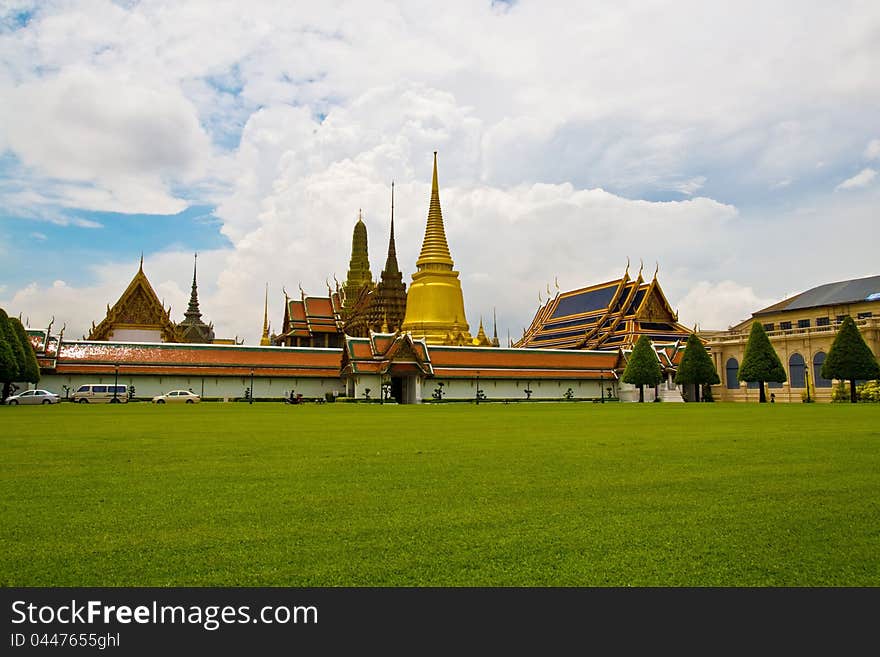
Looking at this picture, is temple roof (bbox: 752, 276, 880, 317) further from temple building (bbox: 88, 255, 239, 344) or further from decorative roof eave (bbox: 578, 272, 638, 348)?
temple building (bbox: 88, 255, 239, 344)

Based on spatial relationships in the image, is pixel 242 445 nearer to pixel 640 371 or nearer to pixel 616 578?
pixel 616 578

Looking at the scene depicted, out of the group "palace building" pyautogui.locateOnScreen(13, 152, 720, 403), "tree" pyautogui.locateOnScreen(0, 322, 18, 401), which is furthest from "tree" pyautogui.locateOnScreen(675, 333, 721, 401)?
"tree" pyautogui.locateOnScreen(0, 322, 18, 401)

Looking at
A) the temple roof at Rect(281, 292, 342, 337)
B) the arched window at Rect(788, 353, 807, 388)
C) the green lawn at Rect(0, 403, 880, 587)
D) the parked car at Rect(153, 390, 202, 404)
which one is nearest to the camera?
the green lawn at Rect(0, 403, 880, 587)

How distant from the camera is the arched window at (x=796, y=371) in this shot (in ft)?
184

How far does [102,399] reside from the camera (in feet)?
146

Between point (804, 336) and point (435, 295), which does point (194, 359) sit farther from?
point (804, 336)

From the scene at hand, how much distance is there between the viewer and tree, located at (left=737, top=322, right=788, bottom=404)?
152ft

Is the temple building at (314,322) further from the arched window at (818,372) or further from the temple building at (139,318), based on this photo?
the arched window at (818,372)

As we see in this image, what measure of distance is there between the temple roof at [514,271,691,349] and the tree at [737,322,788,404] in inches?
610

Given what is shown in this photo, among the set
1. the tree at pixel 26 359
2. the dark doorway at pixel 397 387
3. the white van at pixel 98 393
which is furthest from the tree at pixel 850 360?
the tree at pixel 26 359

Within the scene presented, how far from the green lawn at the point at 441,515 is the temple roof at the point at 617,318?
2079 inches

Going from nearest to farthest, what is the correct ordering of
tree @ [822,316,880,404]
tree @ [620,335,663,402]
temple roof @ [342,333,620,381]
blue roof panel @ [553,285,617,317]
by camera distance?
tree @ [822,316,880,404] → tree @ [620,335,663,402] → temple roof @ [342,333,620,381] → blue roof panel @ [553,285,617,317]
